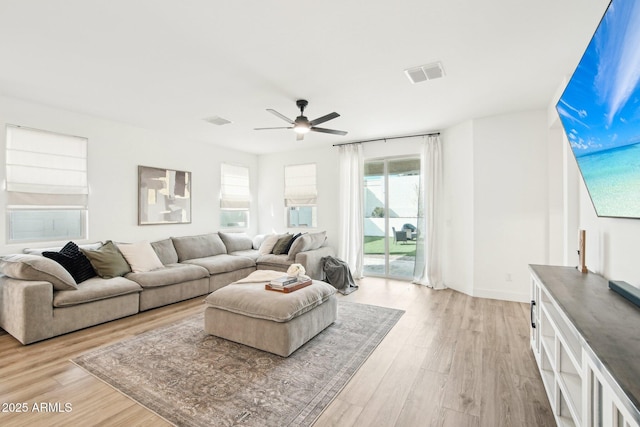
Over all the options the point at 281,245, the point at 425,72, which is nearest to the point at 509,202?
the point at 425,72

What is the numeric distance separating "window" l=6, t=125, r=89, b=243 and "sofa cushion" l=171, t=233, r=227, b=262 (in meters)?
1.30

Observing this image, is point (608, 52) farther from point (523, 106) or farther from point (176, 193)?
point (176, 193)

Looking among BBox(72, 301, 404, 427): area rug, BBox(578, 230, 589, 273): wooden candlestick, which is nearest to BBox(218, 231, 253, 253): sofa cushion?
BBox(72, 301, 404, 427): area rug

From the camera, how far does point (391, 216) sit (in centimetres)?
556

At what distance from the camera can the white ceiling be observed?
202cm

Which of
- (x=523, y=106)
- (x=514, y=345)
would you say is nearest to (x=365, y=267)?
(x=514, y=345)

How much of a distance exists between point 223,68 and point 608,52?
279cm

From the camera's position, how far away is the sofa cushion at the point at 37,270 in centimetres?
290

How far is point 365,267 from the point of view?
5.84 meters

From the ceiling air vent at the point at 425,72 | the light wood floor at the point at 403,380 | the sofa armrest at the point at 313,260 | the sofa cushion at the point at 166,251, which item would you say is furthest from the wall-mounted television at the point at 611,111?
the sofa cushion at the point at 166,251

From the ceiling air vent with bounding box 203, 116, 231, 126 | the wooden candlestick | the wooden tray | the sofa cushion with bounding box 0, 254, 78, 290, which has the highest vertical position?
the ceiling air vent with bounding box 203, 116, 231, 126

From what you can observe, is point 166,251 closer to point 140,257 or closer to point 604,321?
point 140,257

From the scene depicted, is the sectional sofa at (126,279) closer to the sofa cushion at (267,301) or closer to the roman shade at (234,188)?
the roman shade at (234,188)

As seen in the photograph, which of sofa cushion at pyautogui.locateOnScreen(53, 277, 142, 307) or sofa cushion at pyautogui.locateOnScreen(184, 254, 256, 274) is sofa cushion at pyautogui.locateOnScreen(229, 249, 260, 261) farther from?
sofa cushion at pyautogui.locateOnScreen(53, 277, 142, 307)
